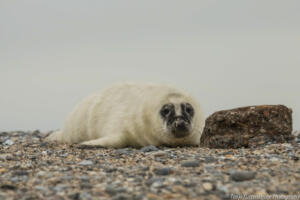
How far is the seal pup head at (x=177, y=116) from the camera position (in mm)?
9789

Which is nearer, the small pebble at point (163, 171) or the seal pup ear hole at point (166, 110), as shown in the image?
the small pebble at point (163, 171)

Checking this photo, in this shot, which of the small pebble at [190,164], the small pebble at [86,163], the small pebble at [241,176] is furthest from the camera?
the small pebble at [86,163]

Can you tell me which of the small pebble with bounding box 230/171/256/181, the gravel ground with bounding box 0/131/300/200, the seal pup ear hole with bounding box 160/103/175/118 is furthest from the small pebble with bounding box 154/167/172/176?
the seal pup ear hole with bounding box 160/103/175/118

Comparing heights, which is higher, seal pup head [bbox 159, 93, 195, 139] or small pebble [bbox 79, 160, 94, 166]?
seal pup head [bbox 159, 93, 195, 139]

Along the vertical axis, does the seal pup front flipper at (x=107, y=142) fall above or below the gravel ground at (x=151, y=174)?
→ above

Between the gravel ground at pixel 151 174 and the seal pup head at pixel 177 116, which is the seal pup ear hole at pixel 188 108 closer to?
the seal pup head at pixel 177 116

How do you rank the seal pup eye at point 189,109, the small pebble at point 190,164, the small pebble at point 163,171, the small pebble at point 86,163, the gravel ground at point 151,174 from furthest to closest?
the seal pup eye at point 189,109, the small pebble at point 86,163, the small pebble at point 190,164, the small pebble at point 163,171, the gravel ground at point 151,174

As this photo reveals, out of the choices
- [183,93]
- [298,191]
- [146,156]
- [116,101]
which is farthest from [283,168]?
[116,101]

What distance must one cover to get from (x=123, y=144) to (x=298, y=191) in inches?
216

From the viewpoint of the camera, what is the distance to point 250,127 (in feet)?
31.2

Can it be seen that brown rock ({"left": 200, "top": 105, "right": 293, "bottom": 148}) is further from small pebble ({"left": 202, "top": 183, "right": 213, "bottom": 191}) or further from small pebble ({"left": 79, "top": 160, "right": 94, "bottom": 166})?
small pebble ({"left": 202, "top": 183, "right": 213, "bottom": 191})

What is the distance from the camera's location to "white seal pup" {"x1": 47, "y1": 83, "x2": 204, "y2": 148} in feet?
32.8

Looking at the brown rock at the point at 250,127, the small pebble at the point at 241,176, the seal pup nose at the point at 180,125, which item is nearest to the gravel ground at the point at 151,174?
the small pebble at the point at 241,176

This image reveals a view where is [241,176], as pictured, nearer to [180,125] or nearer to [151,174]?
[151,174]
